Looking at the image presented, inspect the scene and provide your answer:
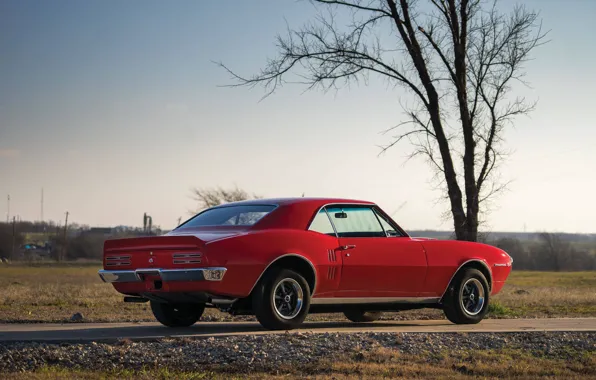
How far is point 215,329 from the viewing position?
11.1 m

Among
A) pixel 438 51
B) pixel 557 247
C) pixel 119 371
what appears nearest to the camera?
pixel 119 371

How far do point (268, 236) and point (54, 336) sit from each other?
2.49 meters

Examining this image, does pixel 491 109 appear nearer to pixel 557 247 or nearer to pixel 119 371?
pixel 119 371

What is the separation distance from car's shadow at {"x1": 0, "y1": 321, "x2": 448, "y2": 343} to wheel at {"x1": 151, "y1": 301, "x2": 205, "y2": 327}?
0.12 m

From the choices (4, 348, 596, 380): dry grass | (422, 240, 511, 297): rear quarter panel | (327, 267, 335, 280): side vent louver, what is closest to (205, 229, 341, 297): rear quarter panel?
(327, 267, 335, 280): side vent louver

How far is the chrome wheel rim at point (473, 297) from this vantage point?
12.2m

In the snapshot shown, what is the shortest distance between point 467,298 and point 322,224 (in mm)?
2710

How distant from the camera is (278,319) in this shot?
9.98 meters

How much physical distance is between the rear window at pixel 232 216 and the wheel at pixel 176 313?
40.3 inches

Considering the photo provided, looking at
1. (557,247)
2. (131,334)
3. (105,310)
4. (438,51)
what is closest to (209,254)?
(131,334)

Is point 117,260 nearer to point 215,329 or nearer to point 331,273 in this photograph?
point 215,329

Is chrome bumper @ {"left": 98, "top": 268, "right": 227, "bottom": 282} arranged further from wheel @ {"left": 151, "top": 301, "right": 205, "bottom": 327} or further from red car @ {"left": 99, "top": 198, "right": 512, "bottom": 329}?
wheel @ {"left": 151, "top": 301, "right": 205, "bottom": 327}

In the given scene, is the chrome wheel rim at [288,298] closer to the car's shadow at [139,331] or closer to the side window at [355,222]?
the car's shadow at [139,331]

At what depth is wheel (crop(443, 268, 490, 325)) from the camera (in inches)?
472
